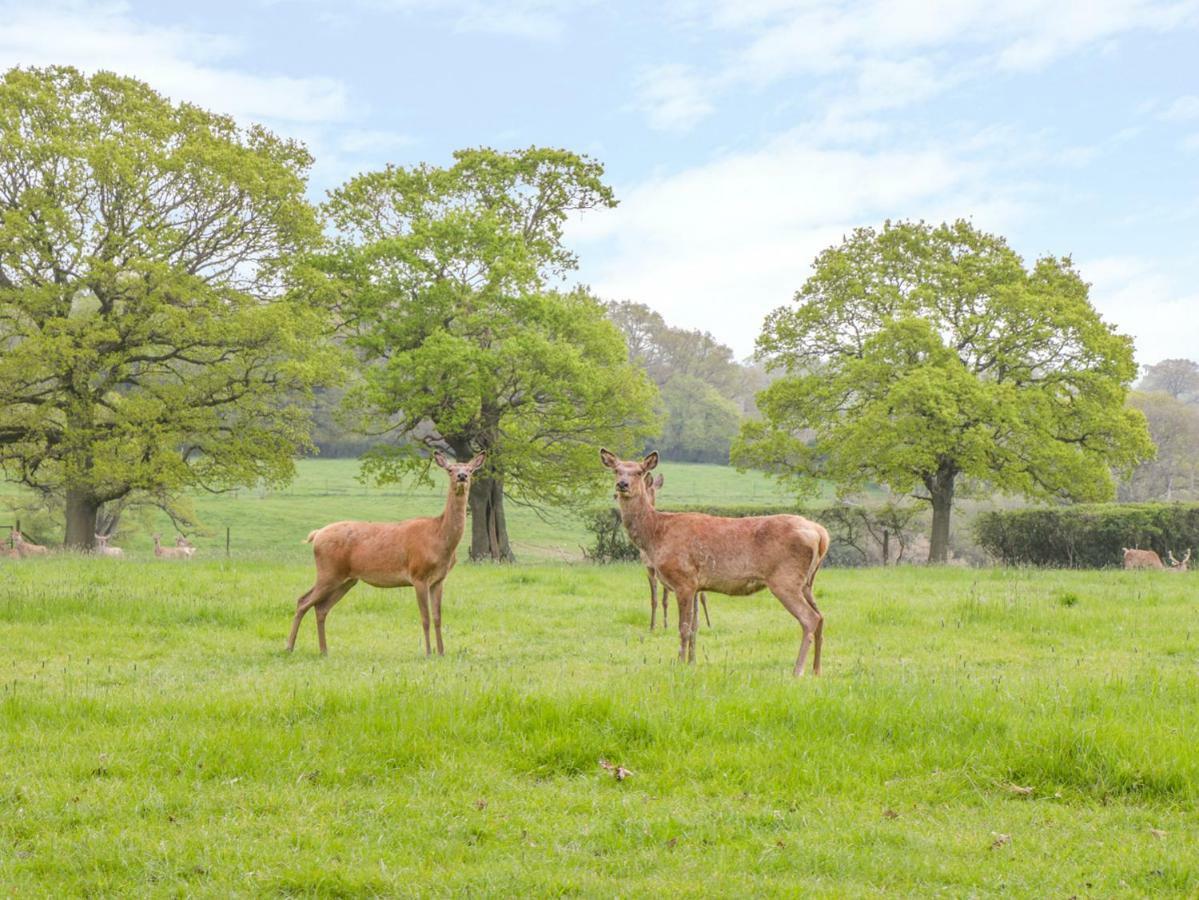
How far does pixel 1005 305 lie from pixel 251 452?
21.9m

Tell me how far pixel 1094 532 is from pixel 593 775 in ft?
82.6

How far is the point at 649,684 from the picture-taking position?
880 centimetres

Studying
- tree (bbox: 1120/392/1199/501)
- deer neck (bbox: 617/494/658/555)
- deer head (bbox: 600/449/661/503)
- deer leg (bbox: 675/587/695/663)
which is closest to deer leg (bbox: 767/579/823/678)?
deer leg (bbox: 675/587/695/663)

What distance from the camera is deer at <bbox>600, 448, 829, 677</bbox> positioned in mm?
10680

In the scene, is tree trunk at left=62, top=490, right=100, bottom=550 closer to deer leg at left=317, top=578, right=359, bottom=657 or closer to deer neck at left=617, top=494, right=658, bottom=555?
deer leg at left=317, top=578, right=359, bottom=657

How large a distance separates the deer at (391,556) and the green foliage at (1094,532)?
19642 mm

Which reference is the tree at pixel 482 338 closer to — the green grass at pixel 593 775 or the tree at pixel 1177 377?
the green grass at pixel 593 775

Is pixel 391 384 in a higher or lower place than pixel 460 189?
lower

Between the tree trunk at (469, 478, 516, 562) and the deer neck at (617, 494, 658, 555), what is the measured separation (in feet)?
62.4

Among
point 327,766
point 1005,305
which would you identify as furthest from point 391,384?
point 327,766

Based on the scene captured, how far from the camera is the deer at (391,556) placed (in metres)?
12.4

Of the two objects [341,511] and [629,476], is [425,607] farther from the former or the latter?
[341,511]

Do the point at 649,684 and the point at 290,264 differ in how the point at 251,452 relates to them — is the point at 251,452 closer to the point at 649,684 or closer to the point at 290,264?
the point at 290,264

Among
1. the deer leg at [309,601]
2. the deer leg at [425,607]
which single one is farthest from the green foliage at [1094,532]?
the deer leg at [309,601]
